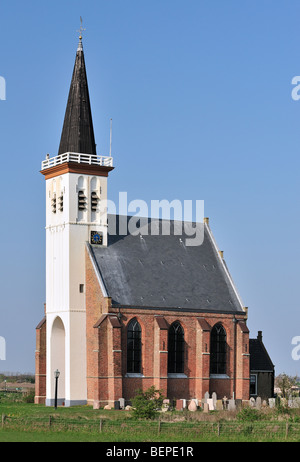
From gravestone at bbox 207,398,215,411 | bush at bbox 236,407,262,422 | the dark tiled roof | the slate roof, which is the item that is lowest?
gravestone at bbox 207,398,215,411

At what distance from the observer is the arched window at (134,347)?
59.5 m

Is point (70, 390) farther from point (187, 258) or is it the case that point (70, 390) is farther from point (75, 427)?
point (75, 427)

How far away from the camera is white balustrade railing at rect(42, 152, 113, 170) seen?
60844mm

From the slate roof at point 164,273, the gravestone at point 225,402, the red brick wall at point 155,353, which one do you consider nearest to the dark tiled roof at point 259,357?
the red brick wall at point 155,353

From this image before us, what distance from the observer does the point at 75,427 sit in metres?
38.8

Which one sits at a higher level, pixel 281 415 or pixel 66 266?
pixel 66 266

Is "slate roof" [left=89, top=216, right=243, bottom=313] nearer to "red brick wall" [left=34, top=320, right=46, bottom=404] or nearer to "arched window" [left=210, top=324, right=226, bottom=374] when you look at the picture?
"arched window" [left=210, top=324, right=226, bottom=374]

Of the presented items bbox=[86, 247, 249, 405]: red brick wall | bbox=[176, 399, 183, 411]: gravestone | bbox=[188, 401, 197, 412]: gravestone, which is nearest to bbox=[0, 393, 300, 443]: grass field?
bbox=[188, 401, 197, 412]: gravestone

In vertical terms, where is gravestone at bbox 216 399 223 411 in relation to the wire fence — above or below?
below

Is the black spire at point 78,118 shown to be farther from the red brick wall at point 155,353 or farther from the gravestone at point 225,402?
the gravestone at point 225,402

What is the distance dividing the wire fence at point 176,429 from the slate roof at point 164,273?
19513mm

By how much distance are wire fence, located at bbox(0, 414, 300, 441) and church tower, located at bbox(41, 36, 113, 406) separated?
1832 centimetres
